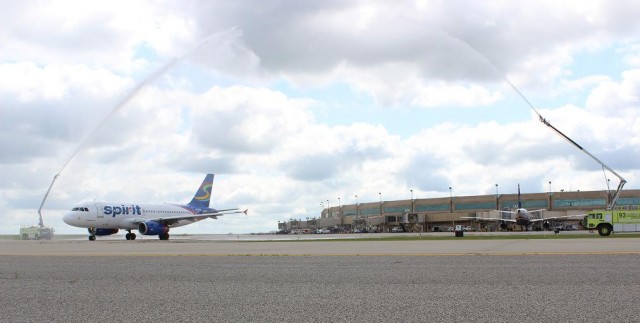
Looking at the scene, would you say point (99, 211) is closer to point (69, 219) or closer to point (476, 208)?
point (69, 219)

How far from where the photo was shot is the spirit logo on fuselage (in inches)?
2568

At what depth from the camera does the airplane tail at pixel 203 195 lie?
268 ft

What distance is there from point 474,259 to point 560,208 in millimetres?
141232

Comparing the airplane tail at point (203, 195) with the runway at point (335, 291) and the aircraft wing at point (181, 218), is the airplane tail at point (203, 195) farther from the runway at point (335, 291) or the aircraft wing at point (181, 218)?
the runway at point (335, 291)

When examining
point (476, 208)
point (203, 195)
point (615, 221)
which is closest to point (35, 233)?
point (203, 195)

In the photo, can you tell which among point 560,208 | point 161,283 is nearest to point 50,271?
point 161,283

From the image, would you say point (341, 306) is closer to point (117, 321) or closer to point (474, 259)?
point (117, 321)

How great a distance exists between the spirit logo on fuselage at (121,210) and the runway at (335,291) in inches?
1717

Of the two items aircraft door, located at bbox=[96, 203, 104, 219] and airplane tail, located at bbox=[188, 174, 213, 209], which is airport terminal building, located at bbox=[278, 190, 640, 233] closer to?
airplane tail, located at bbox=[188, 174, 213, 209]

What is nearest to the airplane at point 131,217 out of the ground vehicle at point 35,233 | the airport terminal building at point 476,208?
the ground vehicle at point 35,233

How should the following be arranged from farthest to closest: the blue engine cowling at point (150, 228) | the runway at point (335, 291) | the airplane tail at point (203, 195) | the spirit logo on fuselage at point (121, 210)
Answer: the airplane tail at point (203, 195) < the blue engine cowling at point (150, 228) < the spirit logo on fuselage at point (121, 210) < the runway at point (335, 291)

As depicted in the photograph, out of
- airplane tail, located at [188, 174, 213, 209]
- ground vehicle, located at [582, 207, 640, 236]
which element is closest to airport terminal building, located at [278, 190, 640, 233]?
airplane tail, located at [188, 174, 213, 209]

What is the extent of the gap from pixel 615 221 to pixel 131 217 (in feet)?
164

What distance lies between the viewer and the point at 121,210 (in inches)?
2628
